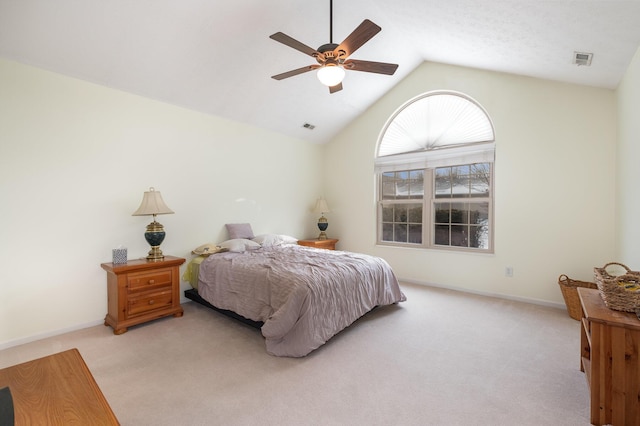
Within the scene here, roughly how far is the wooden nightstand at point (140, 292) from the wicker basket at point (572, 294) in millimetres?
4348

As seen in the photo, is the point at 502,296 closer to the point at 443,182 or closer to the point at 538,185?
the point at 538,185

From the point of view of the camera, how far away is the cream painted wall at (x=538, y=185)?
131 inches

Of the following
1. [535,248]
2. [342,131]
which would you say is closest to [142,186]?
[342,131]

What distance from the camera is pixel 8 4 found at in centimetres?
226

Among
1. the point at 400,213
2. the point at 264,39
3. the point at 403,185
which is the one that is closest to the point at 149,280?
the point at 264,39

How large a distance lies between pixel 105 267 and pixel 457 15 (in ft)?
14.1

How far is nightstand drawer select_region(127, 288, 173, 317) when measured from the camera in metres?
3.01

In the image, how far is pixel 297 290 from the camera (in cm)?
254

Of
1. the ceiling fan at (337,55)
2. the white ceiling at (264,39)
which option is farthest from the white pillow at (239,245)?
the ceiling fan at (337,55)

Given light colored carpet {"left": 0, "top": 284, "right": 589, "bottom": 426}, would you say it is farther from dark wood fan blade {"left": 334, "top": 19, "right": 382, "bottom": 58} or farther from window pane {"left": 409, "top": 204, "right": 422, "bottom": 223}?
dark wood fan blade {"left": 334, "top": 19, "right": 382, "bottom": 58}

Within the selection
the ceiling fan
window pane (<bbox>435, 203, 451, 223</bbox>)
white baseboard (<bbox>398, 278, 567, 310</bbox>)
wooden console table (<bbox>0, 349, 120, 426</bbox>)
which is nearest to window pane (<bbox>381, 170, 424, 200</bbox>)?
window pane (<bbox>435, 203, 451, 223</bbox>)

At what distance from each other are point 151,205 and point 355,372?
266cm

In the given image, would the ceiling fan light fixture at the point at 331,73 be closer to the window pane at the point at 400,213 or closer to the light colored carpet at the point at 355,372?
the light colored carpet at the point at 355,372

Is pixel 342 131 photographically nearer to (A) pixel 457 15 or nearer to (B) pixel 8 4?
(A) pixel 457 15
